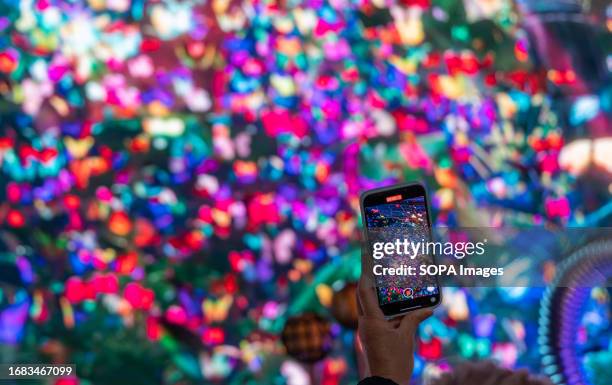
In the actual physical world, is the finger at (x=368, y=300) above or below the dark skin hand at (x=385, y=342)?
above

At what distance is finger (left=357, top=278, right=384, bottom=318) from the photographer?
25.2 inches

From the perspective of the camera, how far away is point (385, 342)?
619mm

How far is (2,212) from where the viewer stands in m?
1.44

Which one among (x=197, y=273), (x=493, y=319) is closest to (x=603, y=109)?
(x=493, y=319)

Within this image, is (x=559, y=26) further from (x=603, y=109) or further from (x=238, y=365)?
(x=238, y=365)

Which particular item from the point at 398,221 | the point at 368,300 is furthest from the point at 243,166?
the point at 368,300

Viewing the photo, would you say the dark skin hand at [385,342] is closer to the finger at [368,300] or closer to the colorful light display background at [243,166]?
the finger at [368,300]

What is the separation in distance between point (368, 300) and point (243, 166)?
0.84m

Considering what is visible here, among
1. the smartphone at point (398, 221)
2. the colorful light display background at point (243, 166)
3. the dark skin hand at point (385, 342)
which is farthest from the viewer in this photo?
the colorful light display background at point (243, 166)

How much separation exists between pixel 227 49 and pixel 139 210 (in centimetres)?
35

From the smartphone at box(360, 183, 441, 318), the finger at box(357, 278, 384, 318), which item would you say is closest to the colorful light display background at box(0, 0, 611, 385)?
the smartphone at box(360, 183, 441, 318)

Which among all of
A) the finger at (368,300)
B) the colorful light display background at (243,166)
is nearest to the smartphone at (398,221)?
the finger at (368,300)

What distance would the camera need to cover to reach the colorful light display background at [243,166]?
1.44m

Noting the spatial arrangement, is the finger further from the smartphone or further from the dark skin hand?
the smartphone
